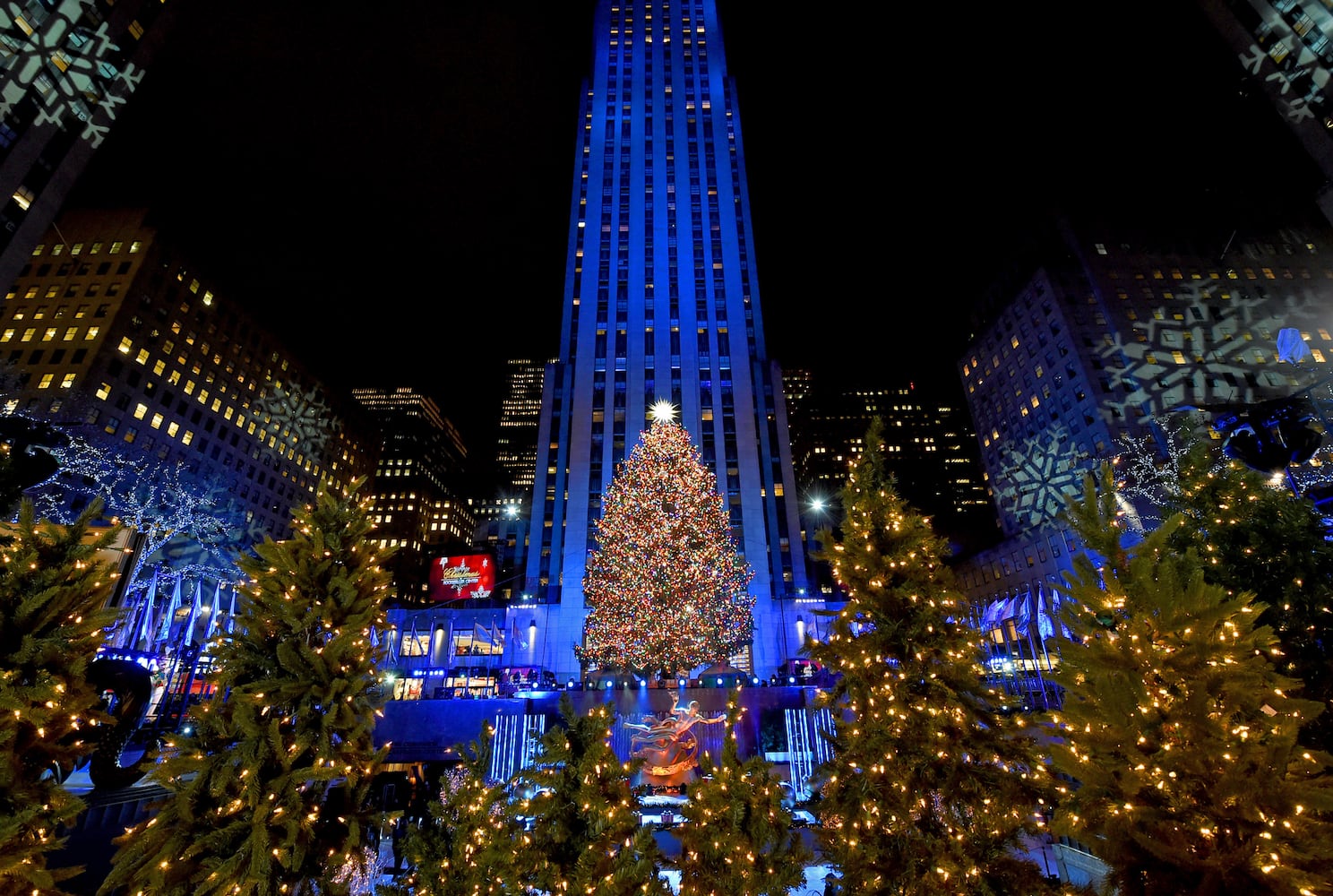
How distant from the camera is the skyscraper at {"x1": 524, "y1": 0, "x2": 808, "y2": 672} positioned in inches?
1505

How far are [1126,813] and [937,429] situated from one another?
120 m

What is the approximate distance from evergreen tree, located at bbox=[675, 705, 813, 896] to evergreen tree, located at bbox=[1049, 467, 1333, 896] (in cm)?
244

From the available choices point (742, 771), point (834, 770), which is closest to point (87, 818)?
point (742, 771)

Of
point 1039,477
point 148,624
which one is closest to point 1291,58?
point 1039,477

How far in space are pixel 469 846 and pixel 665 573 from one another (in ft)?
56.4

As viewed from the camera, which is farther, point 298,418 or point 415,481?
point 415,481

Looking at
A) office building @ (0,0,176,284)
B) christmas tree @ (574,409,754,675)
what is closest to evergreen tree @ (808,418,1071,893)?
christmas tree @ (574,409,754,675)

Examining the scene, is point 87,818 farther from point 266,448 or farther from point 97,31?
point 266,448

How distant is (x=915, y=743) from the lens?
6711 millimetres

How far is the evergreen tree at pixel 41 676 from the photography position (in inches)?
170

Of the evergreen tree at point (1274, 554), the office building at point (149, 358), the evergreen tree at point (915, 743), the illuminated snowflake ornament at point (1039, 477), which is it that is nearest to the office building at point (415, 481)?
the office building at point (149, 358)

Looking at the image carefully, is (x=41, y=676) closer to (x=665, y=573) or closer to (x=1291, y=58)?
(x=665, y=573)

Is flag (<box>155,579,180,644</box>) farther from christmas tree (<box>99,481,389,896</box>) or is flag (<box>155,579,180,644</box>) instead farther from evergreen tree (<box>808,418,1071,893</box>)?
evergreen tree (<box>808,418,1071,893</box>)

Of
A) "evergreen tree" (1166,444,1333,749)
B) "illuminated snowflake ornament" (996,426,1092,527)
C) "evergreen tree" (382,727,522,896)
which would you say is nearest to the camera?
"evergreen tree" (382,727,522,896)
